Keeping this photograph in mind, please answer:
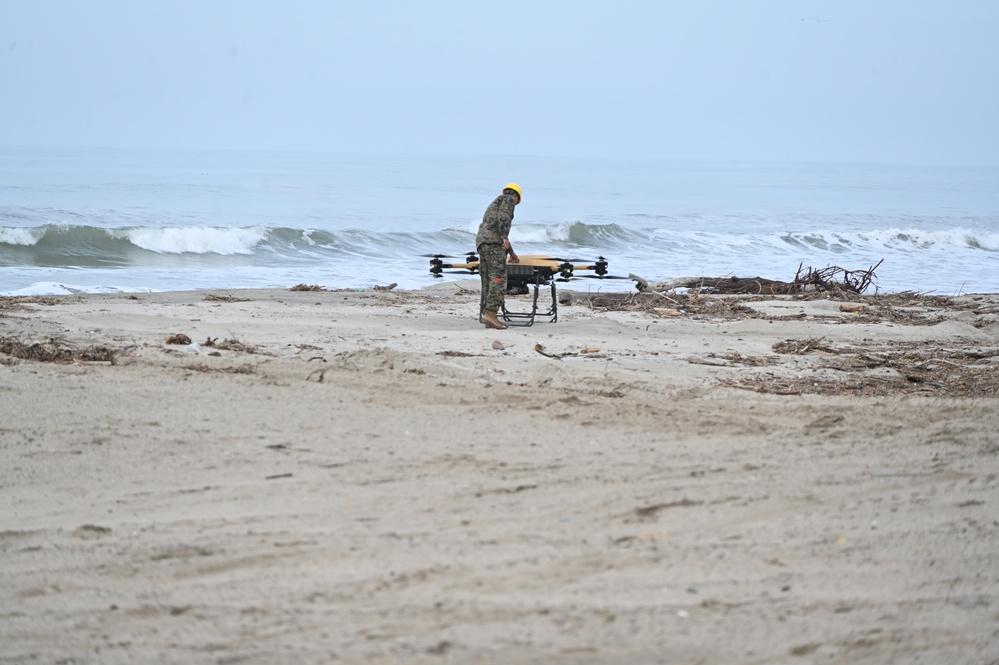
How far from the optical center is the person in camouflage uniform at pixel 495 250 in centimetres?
970

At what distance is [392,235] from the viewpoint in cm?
2730

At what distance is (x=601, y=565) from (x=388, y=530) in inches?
35.1

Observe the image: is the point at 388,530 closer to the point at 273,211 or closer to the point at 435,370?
the point at 435,370

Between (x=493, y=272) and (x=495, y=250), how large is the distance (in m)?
0.25

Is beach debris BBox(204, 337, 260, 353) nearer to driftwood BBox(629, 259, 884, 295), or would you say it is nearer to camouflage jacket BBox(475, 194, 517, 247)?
camouflage jacket BBox(475, 194, 517, 247)

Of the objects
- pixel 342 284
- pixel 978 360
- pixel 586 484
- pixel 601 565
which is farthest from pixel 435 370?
pixel 342 284

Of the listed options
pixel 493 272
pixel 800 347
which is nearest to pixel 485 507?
pixel 800 347

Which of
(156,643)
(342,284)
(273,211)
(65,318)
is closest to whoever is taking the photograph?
(156,643)

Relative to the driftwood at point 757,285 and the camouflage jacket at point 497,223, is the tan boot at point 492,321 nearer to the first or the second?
the camouflage jacket at point 497,223

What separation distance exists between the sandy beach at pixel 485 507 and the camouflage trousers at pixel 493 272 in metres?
2.04

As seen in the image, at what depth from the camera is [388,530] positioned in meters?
3.94

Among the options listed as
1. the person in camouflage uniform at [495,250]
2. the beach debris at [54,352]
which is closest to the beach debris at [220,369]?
the beach debris at [54,352]

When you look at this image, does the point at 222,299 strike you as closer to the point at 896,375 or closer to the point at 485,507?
the point at 896,375

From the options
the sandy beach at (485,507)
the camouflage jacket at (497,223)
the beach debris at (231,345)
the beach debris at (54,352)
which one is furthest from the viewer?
the camouflage jacket at (497,223)
